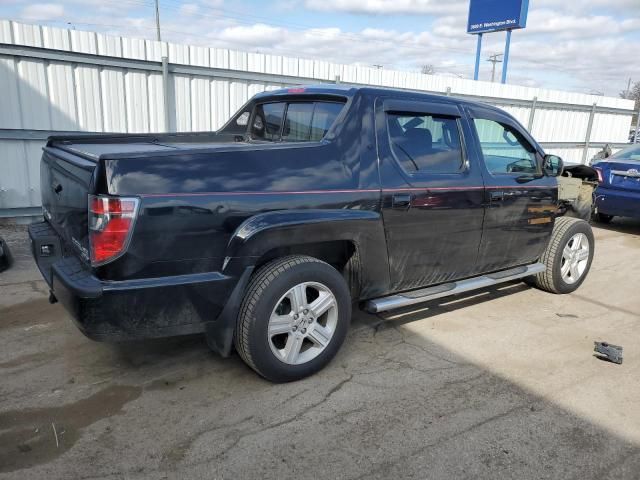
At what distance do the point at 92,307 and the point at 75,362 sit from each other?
42.5 inches

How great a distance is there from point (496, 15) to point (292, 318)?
1893 centimetres

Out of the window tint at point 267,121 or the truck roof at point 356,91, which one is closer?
the truck roof at point 356,91

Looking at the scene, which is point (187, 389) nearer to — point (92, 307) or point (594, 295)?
point (92, 307)

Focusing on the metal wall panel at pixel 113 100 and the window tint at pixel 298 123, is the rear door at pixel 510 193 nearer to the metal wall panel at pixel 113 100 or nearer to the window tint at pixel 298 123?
the window tint at pixel 298 123

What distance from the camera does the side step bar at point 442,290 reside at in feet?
11.6

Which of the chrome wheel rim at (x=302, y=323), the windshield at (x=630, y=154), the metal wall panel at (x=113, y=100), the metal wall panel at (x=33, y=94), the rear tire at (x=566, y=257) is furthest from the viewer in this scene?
the windshield at (x=630, y=154)

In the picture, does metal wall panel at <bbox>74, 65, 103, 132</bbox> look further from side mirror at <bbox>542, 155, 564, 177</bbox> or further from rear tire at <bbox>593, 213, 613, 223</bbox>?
rear tire at <bbox>593, 213, 613, 223</bbox>

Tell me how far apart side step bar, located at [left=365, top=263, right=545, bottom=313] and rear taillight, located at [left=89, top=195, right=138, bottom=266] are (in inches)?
68.3

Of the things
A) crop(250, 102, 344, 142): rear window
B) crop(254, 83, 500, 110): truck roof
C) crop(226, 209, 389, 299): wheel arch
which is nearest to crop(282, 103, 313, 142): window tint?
crop(250, 102, 344, 142): rear window

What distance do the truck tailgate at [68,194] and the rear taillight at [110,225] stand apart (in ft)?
0.43

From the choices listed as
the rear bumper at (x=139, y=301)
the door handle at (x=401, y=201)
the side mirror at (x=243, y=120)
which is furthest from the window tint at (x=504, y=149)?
the rear bumper at (x=139, y=301)

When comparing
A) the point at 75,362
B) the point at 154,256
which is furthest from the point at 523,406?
the point at 75,362

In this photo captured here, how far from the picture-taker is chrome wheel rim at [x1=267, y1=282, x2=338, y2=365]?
9.97 ft

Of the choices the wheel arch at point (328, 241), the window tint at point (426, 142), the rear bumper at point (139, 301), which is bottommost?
the rear bumper at point (139, 301)
